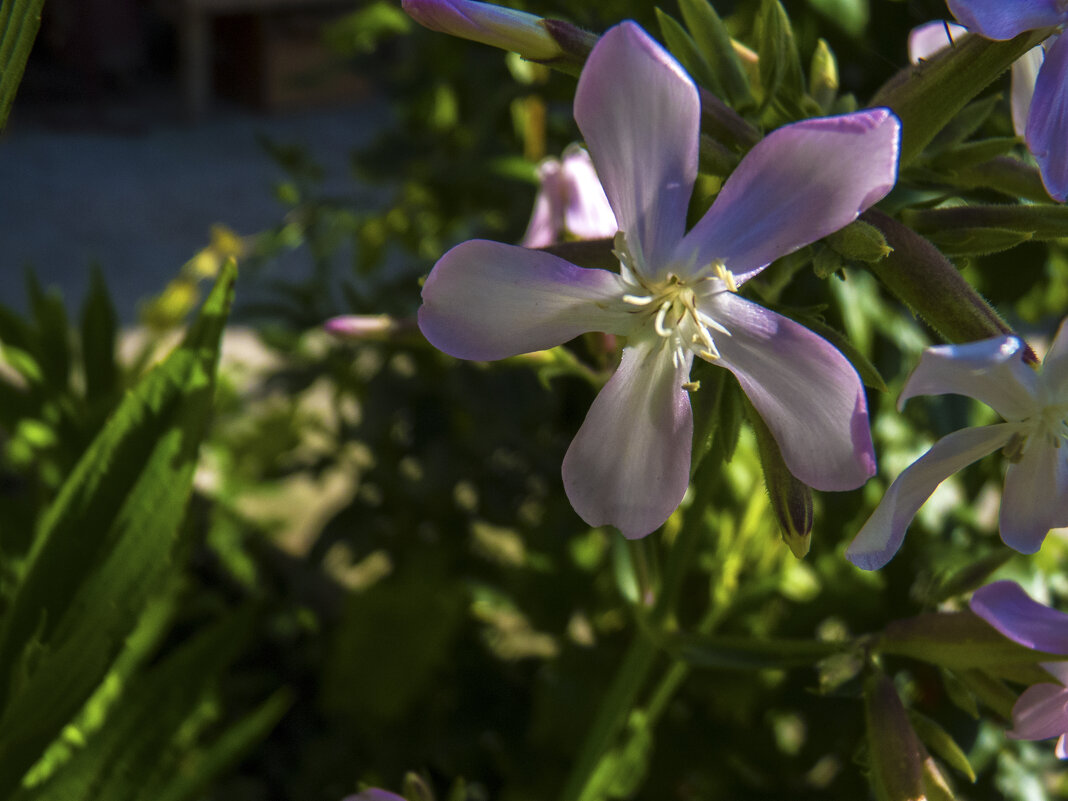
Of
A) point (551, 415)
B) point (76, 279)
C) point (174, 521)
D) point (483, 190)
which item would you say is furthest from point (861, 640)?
point (76, 279)

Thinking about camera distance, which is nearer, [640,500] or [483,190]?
[640,500]

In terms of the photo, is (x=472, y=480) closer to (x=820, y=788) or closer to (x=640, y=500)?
(x=820, y=788)

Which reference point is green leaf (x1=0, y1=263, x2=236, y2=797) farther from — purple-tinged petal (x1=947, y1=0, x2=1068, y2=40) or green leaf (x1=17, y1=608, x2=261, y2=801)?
purple-tinged petal (x1=947, y1=0, x2=1068, y2=40)

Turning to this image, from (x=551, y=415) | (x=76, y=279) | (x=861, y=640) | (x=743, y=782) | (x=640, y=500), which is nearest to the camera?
(x=640, y=500)

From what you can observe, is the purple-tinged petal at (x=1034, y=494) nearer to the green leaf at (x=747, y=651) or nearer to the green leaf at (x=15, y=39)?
the green leaf at (x=747, y=651)

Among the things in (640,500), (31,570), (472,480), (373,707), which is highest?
(640,500)

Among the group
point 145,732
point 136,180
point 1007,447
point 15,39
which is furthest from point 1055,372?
point 136,180

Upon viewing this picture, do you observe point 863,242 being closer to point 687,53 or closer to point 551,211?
point 687,53
